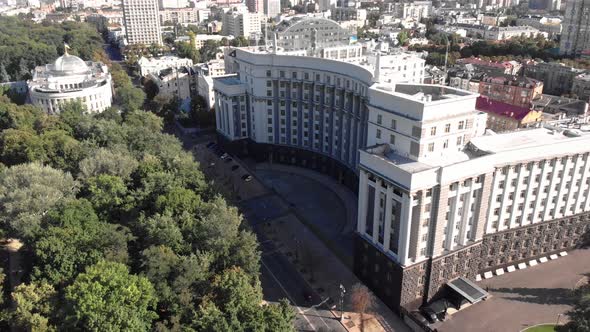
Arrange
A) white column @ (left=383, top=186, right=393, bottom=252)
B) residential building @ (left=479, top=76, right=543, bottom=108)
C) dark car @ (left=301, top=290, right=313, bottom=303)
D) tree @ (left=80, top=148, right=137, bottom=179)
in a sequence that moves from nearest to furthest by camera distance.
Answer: white column @ (left=383, top=186, right=393, bottom=252) → dark car @ (left=301, top=290, right=313, bottom=303) → tree @ (left=80, top=148, right=137, bottom=179) → residential building @ (left=479, top=76, right=543, bottom=108)

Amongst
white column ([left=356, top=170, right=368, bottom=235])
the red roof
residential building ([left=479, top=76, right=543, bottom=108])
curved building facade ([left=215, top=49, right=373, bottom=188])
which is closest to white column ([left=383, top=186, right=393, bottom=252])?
white column ([left=356, top=170, right=368, bottom=235])

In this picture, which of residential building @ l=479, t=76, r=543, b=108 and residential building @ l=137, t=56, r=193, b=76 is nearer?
residential building @ l=479, t=76, r=543, b=108

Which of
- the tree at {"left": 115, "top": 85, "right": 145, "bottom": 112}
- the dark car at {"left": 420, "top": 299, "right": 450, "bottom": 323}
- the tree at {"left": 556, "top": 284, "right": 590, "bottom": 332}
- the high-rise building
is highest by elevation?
the high-rise building

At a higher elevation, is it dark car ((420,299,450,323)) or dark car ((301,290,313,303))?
dark car ((420,299,450,323))

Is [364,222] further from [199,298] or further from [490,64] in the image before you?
[490,64]

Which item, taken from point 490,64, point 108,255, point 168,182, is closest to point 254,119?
point 168,182

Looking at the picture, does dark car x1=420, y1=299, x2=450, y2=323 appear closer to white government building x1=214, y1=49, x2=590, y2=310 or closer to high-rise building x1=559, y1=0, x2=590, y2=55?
white government building x1=214, y1=49, x2=590, y2=310

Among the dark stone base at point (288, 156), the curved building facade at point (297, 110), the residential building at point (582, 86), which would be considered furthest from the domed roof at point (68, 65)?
the residential building at point (582, 86)

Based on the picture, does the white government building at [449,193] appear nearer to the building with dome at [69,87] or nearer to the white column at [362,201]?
the white column at [362,201]
